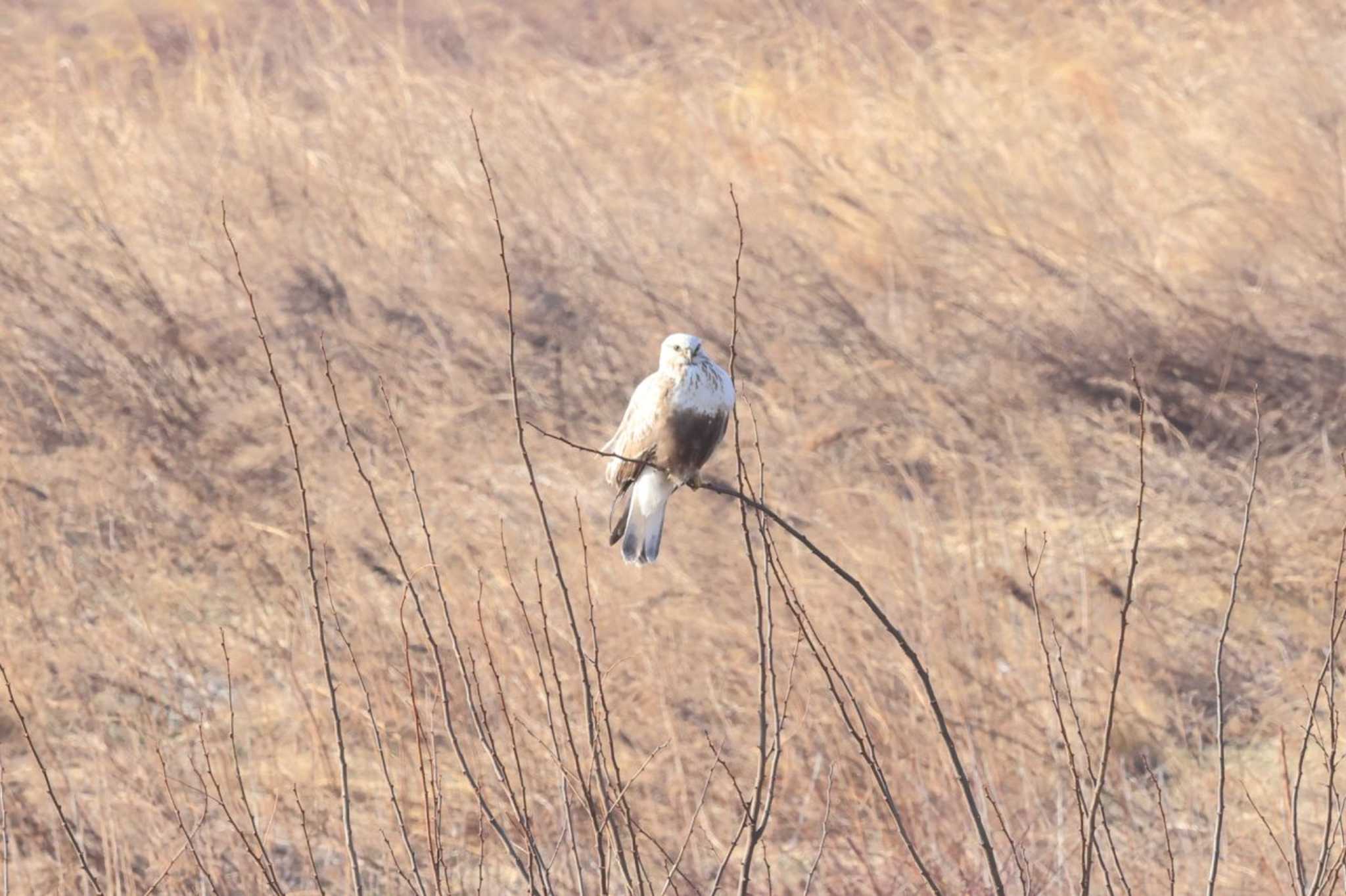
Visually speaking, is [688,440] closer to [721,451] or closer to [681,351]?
[681,351]

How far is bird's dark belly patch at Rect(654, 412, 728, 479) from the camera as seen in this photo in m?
2.79

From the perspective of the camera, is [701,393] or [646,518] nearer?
[701,393]

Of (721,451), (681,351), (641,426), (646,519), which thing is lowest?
(721,451)

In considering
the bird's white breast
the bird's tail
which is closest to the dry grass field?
the bird's tail

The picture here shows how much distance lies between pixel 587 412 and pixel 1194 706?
8.59 feet

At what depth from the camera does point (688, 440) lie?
2824mm

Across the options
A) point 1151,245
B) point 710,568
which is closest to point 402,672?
point 710,568

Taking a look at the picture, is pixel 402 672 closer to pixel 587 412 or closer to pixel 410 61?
pixel 587 412

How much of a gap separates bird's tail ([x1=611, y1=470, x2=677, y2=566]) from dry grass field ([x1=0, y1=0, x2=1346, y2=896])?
0.48 m

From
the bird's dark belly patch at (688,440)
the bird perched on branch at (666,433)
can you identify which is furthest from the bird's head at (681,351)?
the bird's dark belly patch at (688,440)

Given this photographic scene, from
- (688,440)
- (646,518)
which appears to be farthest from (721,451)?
(688,440)

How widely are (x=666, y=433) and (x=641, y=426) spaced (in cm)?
6

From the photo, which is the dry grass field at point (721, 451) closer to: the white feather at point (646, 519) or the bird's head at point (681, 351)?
the white feather at point (646, 519)

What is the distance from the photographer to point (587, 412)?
629 centimetres
